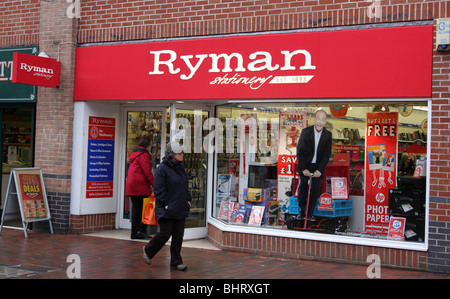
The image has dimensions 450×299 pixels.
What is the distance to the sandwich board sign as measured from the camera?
32.6ft

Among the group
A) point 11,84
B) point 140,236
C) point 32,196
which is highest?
point 11,84

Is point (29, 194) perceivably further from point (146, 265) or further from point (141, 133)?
point (146, 265)

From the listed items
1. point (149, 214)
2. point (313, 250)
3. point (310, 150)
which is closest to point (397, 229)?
point (313, 250)

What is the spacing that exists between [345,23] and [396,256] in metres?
3.46

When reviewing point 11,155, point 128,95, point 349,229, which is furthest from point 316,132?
point 11,155

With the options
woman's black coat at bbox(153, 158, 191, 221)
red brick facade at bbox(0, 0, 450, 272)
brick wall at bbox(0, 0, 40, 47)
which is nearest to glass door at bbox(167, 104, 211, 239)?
red brick facade at bbox(0, 0, 450, 272)

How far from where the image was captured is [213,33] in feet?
30.0

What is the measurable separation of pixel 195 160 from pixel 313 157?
7.46 feet

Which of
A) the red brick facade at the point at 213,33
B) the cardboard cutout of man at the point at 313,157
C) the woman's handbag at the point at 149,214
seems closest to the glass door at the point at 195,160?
the red brick facade at the point at 213,33

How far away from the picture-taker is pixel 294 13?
8.50 m

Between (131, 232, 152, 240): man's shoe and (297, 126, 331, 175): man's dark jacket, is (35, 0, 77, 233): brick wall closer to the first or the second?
(131, 232, 152, 240): man's shoe

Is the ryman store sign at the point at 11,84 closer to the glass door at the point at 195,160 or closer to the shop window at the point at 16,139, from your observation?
the shop window at the point at 16,139

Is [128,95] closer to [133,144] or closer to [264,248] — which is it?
[133,144]

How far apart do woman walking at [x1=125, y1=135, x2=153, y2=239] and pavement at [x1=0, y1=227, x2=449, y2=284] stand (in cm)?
39
